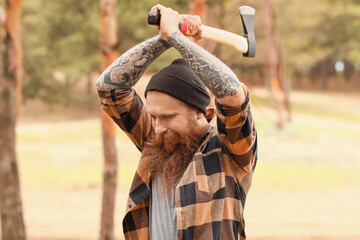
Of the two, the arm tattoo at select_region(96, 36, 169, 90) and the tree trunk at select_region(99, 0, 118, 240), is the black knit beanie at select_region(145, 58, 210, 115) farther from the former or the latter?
the tree trunk at select_region(99, 0, 118, 240)

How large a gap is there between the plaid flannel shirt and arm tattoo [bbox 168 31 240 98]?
77mm

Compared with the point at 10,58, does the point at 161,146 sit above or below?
below

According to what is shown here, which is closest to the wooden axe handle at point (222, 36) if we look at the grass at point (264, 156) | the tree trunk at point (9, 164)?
the tree trunk at point (9, 164)

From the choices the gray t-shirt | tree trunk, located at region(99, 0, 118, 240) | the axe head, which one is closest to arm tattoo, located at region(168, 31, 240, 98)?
the axe head

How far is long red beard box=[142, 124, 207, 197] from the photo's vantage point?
86.6 inches

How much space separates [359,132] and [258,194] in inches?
442

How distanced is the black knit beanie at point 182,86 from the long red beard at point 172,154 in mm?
114

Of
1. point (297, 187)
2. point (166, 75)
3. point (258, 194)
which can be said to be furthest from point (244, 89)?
point (297, 187)

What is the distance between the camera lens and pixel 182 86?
2.15 m

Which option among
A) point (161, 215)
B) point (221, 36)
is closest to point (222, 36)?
point (221, 36)

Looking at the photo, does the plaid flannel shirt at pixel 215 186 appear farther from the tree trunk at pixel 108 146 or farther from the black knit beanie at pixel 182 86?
the tree trunk at pixel 108 146

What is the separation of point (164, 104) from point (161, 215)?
481 millimetres

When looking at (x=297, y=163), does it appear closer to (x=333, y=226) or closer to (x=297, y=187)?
(x=297, y=187)

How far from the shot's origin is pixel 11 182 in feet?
19.3
